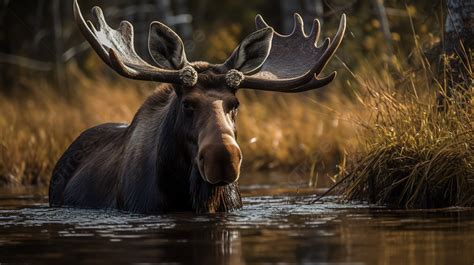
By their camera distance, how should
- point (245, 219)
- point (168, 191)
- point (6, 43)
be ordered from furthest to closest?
point (6, 43) < point (168, 191) < point (245, 219)

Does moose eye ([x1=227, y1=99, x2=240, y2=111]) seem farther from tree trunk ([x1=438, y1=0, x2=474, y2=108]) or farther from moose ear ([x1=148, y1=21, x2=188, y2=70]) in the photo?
tree trunk ([x1=438, y1=0, x2=474, y2=108])

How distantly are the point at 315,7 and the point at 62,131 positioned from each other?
5.67 meters

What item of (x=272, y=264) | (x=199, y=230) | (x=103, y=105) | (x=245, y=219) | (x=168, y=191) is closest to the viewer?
(x=272, y=264)

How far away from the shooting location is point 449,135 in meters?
8.99

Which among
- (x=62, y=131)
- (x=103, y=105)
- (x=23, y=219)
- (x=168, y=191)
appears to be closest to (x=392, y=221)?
(x=168, y=191)

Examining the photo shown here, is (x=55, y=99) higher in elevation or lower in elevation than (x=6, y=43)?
lower

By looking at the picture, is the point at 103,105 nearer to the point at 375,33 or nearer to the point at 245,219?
the point at 375,33


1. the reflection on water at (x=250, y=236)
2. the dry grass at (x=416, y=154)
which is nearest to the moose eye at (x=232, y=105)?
the reflection on water at (x=250, y=236)

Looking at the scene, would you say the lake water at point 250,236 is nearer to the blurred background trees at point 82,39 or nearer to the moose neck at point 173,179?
the moose neck at point 173,179

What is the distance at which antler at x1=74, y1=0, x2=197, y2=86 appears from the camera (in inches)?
349

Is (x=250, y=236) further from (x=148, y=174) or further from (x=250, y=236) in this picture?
(x=148, y=174)

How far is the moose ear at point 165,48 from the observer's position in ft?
29.7

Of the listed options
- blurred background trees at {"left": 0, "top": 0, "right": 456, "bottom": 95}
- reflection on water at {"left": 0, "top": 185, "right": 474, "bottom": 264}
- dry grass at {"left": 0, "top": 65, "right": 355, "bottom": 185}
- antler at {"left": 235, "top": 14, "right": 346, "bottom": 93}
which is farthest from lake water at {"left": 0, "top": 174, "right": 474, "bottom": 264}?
blurred background trees at {"left": 0, "top": 0, "right": 456, "bottom": 95}

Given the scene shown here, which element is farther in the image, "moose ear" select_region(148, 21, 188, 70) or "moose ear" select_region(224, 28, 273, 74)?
"moose ear" select_region(224, 28, 273, 74)
